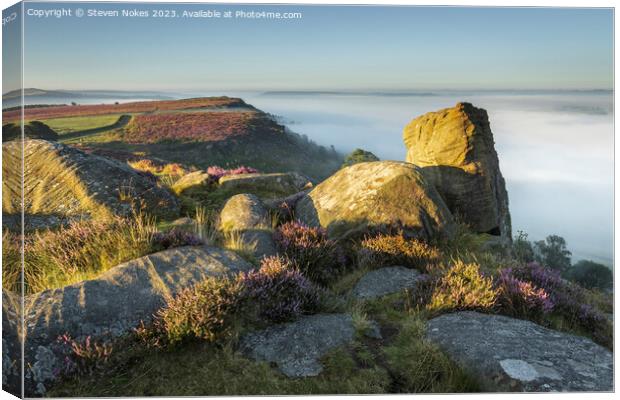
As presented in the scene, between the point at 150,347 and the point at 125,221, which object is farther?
the point at 125,221

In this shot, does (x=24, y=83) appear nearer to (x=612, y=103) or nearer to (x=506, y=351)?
(x=506, y=351)

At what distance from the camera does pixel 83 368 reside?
5035 millimetres

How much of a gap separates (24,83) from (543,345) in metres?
6.30

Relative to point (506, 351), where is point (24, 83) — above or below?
above

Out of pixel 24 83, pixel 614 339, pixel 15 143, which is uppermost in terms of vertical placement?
pixel 24 83

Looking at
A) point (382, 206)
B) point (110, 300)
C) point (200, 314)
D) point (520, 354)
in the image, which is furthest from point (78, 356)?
point (382, 206)

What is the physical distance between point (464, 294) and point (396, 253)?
7.17ft

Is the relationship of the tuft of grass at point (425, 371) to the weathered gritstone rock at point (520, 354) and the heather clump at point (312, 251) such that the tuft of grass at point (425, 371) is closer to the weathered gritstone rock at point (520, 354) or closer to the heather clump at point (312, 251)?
the weathered gritstone rock at point (520, 354)

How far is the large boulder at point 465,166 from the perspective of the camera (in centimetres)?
1252

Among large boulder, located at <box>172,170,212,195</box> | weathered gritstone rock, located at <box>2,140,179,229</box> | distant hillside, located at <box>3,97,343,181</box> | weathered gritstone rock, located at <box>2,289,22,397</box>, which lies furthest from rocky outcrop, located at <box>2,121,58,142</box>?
distant hillside, located at <box>3,97,343,181</box>

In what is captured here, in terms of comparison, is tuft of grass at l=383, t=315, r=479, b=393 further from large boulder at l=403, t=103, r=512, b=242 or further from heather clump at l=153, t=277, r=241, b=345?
large boulder at l=403, t=103, r=512, b=242

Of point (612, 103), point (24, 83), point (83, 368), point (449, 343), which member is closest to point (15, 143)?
point (24, 83)

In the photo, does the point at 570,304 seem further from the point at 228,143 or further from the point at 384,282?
the point at 228,143

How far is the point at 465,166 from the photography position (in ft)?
41.3
